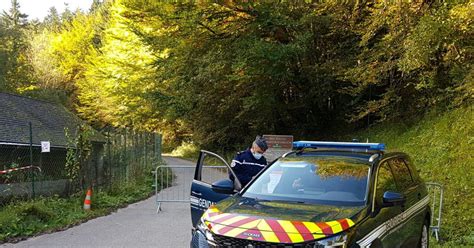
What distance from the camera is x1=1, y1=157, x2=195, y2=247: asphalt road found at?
788cm

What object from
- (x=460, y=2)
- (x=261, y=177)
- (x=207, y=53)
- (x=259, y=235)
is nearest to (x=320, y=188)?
(x=261, y=177)

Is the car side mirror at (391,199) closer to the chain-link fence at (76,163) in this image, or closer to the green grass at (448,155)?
the green grass at (448,155)

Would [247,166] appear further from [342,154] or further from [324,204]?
[324,204]

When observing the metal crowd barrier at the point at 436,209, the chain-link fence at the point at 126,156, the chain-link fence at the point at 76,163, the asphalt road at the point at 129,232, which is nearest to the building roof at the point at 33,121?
the chain-link fence at the point at 76,163

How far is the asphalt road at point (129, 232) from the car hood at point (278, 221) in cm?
338

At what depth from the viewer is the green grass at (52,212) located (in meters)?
8.55

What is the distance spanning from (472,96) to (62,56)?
159 feet

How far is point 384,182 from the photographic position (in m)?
5.42

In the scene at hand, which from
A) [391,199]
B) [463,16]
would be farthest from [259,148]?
[463,16]

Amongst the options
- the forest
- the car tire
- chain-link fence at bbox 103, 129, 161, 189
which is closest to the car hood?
the car tire

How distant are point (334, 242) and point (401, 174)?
103 inches

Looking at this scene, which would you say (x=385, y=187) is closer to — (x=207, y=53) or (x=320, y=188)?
(x=320, y=188)

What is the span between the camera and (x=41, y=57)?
4775 cm

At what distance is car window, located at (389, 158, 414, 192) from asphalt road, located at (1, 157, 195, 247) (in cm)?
382
